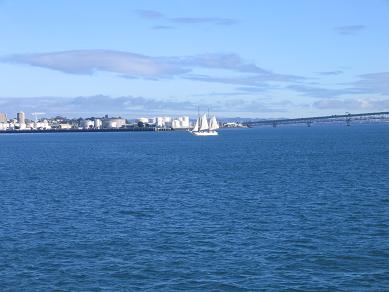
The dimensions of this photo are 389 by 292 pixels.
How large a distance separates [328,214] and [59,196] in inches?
887

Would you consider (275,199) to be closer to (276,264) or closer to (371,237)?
(371,237)

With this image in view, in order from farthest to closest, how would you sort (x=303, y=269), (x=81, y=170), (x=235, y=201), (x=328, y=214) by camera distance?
(x=81, y=170), (x=235, y=201), (x=328, y=214), (x=303, y=269)

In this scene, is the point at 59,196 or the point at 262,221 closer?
the point at 262,221

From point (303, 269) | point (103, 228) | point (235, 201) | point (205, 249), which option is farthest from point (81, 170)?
point (303, 269)

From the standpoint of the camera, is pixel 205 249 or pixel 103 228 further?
pixel 103 228

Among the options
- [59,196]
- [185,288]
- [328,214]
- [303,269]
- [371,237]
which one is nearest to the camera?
[185,288]

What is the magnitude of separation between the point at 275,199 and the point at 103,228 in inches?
633

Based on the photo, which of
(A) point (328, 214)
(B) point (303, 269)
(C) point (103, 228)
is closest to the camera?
(B) point (303, 269)

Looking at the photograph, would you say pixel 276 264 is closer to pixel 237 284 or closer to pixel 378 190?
pixel 237 284

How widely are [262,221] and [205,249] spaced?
7.75 metres

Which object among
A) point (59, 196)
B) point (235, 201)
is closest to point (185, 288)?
point (235, 201)

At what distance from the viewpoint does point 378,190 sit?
161ft

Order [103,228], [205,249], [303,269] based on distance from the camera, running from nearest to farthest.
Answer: [303,269], [205,249], [103,228]

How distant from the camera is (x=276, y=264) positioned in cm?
2581
